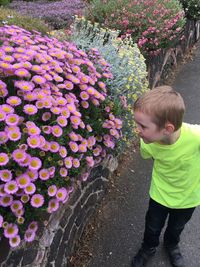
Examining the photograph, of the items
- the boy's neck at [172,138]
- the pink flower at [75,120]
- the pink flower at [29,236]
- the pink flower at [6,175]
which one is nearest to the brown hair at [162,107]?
the boy's neck at [172,138]

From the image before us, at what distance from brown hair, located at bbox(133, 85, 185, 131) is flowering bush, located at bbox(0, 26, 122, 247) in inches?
18.4

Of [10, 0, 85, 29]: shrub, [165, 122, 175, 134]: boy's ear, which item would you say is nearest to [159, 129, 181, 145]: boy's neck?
[165, 122, 175, 134]: boy's ear

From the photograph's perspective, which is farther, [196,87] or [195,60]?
[195,60]

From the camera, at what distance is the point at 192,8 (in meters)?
7.54

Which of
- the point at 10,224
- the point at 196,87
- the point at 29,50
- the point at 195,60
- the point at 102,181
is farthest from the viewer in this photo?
the point at 195,60

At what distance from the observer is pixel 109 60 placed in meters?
3.45

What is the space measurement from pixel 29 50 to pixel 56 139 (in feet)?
2.52

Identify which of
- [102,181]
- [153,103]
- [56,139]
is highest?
[153,103]

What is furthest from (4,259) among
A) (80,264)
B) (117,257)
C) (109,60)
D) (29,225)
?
(109,60)

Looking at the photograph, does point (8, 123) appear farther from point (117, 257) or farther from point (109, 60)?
point (109, 60)

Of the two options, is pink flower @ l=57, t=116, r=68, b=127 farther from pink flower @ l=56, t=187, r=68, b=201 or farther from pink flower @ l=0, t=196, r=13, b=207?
pink flower @ l=0, t=196, r=13, b=207

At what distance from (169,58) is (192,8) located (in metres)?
1.94

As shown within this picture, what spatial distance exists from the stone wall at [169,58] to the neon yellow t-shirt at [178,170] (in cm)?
294

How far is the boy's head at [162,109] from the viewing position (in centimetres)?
191
